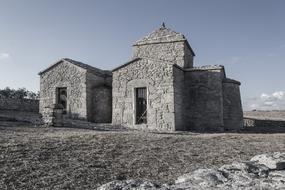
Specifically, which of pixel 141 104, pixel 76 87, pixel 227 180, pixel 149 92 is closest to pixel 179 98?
pixel 149 92

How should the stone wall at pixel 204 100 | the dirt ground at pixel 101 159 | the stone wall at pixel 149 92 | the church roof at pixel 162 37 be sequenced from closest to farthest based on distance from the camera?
the dirt ground at pixel 101 159 < the stone wall at pixel 149 92 < the stone wall at pixel 204 100 < the church roof at pixel 162 37

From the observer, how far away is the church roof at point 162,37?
20.6m

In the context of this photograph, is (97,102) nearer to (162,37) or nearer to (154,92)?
(154,92)

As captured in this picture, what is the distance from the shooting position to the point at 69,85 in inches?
774

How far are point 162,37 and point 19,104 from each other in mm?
11535

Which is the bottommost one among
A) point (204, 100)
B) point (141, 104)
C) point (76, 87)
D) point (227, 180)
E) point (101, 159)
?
point (101, 159)

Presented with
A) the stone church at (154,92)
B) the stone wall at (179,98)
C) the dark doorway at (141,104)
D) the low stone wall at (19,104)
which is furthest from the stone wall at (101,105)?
the low stone wall at (19,104)

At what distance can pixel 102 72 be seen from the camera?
2138 cm

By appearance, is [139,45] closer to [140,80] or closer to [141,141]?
[140,80]

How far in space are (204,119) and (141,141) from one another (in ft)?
31.7

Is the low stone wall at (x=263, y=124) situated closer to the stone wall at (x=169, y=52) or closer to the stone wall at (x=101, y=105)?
the stone wall at (x=169, y=52)

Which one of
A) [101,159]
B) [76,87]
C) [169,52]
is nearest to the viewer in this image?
[101,159]

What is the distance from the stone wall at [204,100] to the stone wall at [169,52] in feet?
5.88

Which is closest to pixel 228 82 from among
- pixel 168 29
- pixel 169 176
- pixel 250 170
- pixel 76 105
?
pixel 168 29
